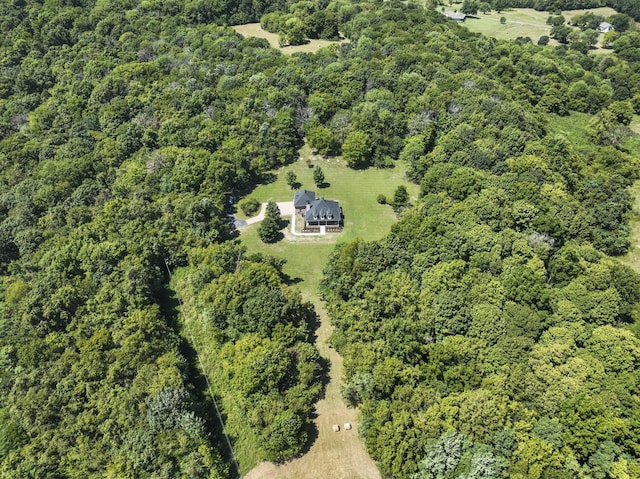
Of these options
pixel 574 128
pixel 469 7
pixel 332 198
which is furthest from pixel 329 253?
pixel 469 7

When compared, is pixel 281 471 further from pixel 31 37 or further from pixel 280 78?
pixel 31 37

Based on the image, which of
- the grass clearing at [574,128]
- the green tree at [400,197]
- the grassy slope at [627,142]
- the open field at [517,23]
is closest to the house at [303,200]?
the green tree at [400,197]

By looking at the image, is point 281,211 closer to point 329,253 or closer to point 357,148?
point 329,253

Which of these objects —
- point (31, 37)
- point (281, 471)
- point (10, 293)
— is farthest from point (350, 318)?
point (31, 37)

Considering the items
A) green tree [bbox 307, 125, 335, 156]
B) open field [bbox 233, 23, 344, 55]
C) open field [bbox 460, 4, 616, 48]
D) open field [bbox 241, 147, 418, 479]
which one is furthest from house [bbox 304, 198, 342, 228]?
open field [bbox 460, 4, 616, 48]

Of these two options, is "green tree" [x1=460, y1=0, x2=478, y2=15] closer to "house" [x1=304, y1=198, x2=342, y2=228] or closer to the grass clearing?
the grass clearing
